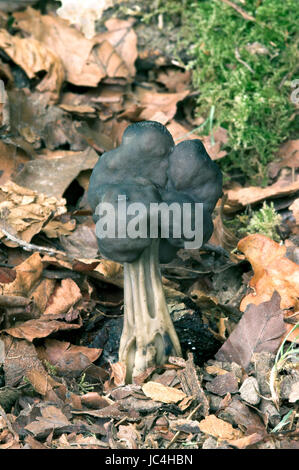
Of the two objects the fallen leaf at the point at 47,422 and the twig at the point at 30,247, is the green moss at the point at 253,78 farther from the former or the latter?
→ the fallen leaf at the point at 47,422

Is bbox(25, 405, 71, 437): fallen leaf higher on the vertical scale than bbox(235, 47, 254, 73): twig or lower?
lower

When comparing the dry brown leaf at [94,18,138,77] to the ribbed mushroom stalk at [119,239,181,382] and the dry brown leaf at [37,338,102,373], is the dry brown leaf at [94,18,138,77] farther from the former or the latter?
the dry brown leaf at [37,338,102,373]

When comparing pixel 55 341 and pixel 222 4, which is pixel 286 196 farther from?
pixel 55 341

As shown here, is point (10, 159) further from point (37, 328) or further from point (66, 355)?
point (66, 355)

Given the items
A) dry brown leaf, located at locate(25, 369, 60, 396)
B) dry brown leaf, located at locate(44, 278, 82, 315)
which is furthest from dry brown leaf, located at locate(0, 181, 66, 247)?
dry brown leaf, located at locate(25, 369, 60, 396)

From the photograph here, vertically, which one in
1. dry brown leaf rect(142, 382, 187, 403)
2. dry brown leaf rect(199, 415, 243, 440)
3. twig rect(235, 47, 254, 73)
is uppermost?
twig rect(235, 47, 254, 73)

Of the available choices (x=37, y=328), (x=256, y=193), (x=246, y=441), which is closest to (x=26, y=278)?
(x=37, y=328)

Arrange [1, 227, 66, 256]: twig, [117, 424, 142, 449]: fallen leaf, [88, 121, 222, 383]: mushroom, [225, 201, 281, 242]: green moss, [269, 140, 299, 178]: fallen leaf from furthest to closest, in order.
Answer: [269, 140, 299, 178]: fallen leaf, [225, 201, 281, 242]: green moss, [1, 227, 66, 256]: twig, [88, 121, 222, 383]: mushroom, [117, 424, 142, 449]: fallen leaf
